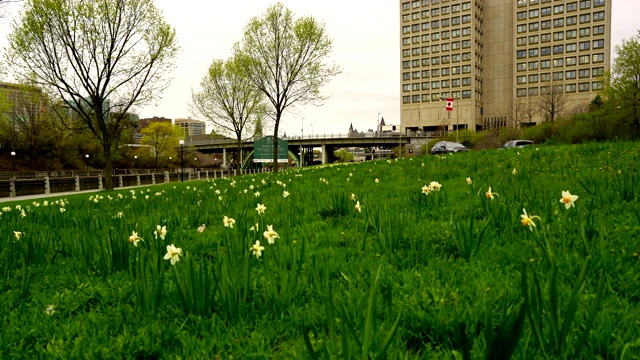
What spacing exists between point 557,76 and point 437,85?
29.4m

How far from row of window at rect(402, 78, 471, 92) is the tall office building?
0.92 ft

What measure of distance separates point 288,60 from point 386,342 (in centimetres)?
3447

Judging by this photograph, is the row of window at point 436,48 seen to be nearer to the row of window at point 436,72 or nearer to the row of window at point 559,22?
the row of window at point 436,72

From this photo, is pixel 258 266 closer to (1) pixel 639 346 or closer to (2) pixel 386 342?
(2) pixel 386 342

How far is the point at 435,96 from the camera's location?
10462 centimetres

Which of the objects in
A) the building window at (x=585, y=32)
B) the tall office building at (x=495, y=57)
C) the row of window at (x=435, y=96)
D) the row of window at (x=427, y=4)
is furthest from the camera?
the row of window at (x=435, y=96)

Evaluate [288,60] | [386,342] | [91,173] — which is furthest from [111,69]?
[91,173]

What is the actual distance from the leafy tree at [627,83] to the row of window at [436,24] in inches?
2876

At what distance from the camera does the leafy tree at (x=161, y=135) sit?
77.9m

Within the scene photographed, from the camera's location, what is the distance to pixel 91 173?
5959 centimetres

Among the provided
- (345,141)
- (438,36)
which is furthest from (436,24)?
(345,141)

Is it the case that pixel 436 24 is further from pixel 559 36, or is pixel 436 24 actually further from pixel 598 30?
pixel 598 30

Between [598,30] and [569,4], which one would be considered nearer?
[598,30]

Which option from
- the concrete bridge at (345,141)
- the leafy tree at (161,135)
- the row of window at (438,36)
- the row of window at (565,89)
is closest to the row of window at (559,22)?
the row of window at (438,36)
